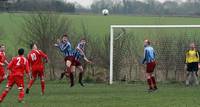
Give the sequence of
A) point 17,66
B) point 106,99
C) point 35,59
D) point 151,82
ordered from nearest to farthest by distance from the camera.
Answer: point 17,66
point 106,99
point 35,59
point 151,82

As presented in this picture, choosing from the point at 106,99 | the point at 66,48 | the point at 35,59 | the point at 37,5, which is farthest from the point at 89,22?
the point at 106,99

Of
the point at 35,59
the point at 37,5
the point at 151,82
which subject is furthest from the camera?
the point at 37,5

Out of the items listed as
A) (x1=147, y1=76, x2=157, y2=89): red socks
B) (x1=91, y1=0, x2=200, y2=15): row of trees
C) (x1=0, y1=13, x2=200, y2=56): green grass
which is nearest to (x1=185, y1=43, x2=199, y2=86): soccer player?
(x1=147, y1=76, x2=157, y2=89): red socks

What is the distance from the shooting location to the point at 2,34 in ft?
149

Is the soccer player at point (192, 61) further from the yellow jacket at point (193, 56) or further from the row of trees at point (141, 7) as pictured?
the row of trees at point (141, 7)

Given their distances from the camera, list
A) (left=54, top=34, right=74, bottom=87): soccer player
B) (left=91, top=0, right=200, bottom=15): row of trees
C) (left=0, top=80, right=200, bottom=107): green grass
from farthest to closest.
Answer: (left=91, top=0, right=200, bottom=15): row of trees → (left=54, top=34, right=74, bottom=87): soccer player → (left=0, top=80, right=200, bottom=107): green grass

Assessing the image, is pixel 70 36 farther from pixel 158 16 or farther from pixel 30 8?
pixel 158 16

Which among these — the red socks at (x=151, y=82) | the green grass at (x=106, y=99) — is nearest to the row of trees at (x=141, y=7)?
the red socks at (x=151, y=82)

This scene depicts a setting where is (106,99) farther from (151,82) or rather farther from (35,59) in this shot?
(151,82)

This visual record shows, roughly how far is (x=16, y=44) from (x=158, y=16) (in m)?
13.0

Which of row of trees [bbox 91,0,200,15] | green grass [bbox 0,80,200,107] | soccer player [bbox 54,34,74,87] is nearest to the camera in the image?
green grass [bbox 0,80,200,107]

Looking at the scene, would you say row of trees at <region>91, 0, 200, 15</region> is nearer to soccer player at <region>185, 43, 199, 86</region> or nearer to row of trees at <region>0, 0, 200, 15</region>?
row of trees at <region>0, 0, 200, 15</region>

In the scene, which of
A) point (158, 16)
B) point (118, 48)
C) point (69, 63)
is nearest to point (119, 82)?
point (118, 48)

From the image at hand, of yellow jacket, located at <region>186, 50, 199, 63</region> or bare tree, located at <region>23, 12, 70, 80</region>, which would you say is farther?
bare tree, located at <region>23, 12, 70, 80</region>
